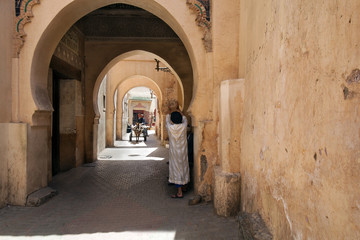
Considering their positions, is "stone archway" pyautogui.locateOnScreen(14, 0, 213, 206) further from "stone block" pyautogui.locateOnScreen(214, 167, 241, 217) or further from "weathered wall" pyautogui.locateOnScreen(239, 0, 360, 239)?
"weathered wall" pyautogui.locateOnScreen(239, 0, 360, 239)

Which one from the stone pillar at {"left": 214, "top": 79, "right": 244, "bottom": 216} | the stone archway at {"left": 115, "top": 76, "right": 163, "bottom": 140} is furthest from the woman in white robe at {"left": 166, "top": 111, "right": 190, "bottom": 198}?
the stone archway at {"left": 115, "top": 76, "right": 163, "bottom": 140}

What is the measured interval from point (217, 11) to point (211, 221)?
3.19 metres

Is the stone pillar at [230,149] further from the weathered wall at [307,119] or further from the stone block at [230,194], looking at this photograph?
the weathered wall at [307,119]

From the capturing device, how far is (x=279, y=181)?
2.23m

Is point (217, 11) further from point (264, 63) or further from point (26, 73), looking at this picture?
point (26, 73)

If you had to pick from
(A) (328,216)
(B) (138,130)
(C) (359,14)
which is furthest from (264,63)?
(B) (138,130)

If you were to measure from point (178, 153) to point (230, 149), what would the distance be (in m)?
1.35

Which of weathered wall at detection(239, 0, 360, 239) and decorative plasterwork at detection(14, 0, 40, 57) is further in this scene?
decorative plasterwork at detection(14, 0, 40, 57)

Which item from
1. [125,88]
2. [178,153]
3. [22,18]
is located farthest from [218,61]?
[125,88]

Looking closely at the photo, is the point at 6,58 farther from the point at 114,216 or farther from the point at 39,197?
the point at 114,216

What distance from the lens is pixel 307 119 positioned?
5.76 ft

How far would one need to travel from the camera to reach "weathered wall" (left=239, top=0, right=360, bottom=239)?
52.7 inches

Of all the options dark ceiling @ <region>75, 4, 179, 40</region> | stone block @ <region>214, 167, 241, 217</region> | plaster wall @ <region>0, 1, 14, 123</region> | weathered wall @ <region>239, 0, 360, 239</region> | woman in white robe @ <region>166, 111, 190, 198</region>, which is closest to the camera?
weathered wall @ <region>239, 0, 360, 239</region>

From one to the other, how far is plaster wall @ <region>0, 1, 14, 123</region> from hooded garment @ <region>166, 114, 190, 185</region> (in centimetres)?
267
